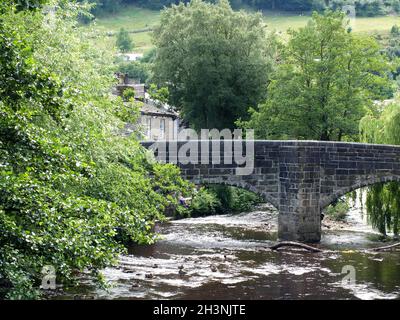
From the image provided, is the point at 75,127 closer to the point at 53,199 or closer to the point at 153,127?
the point at 53,199

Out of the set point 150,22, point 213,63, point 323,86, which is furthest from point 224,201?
point 150,22

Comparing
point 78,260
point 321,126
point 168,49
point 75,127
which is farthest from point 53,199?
point 168,49

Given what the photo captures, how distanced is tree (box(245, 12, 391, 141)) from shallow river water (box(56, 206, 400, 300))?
24.9 feet

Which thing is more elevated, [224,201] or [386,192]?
[386,192]

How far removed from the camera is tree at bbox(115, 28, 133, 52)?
145 meters

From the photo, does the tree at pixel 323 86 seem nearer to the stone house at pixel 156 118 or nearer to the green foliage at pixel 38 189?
the stone house at pixel 156 118

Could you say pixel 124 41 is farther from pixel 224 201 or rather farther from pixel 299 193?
pixel 299 193

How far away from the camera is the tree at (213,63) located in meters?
51.7

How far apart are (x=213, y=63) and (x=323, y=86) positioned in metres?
10.6

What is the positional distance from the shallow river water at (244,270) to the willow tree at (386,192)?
2.92 feet

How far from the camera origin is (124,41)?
146500 mm

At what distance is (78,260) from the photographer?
15102 millimetres

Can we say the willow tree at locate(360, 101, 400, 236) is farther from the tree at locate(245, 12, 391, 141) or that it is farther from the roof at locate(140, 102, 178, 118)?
the roof at locate(140, 102, 178, 118)

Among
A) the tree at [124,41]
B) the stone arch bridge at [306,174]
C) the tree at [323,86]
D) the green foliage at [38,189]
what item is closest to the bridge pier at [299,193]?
the stone arch bridge at [306,174]
